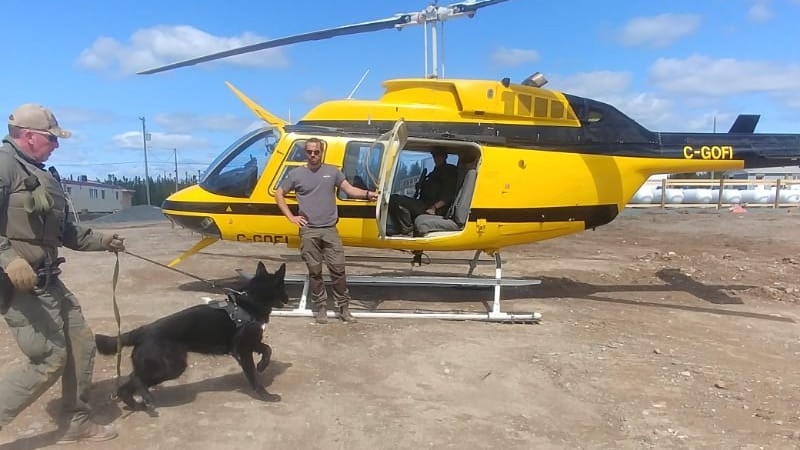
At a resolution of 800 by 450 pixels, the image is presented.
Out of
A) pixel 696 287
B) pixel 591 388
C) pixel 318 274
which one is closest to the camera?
pixel 591 388

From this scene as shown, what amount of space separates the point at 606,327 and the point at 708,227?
51.3 ft

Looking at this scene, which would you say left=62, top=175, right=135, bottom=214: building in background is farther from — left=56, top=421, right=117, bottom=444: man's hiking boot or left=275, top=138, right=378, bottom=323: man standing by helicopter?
left=56, top=421, right=117, bottom=444: man's hiking boot

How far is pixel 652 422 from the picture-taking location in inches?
190

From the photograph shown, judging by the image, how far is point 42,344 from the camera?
3885 mm

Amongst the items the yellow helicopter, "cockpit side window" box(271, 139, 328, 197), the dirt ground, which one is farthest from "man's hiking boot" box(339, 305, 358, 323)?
"cockpit side window" box(271, 139, 328, 197)

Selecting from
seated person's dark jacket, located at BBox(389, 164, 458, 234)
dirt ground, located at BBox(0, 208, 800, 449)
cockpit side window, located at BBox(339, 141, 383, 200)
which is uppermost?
cockpit side window, located at BBox(339, 141, 383, 200)

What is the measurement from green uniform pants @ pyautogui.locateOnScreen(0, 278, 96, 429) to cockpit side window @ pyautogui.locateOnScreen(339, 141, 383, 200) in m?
4.37

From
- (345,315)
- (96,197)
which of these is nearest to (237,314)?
(345,315)

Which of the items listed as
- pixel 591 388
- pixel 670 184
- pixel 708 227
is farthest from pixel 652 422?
pixel 670 184

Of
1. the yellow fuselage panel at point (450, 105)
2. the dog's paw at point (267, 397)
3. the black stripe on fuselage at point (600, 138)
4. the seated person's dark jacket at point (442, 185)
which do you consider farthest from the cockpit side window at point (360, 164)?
the dog's paw at point (267, 397)

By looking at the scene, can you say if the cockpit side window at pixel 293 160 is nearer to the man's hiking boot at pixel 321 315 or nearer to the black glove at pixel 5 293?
the man's hiking boot at pixel 321 315

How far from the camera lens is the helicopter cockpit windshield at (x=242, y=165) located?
828 cm

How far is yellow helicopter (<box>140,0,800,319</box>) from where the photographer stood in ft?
26.9

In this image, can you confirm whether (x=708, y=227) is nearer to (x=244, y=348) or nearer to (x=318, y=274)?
(x=318, y=274)
